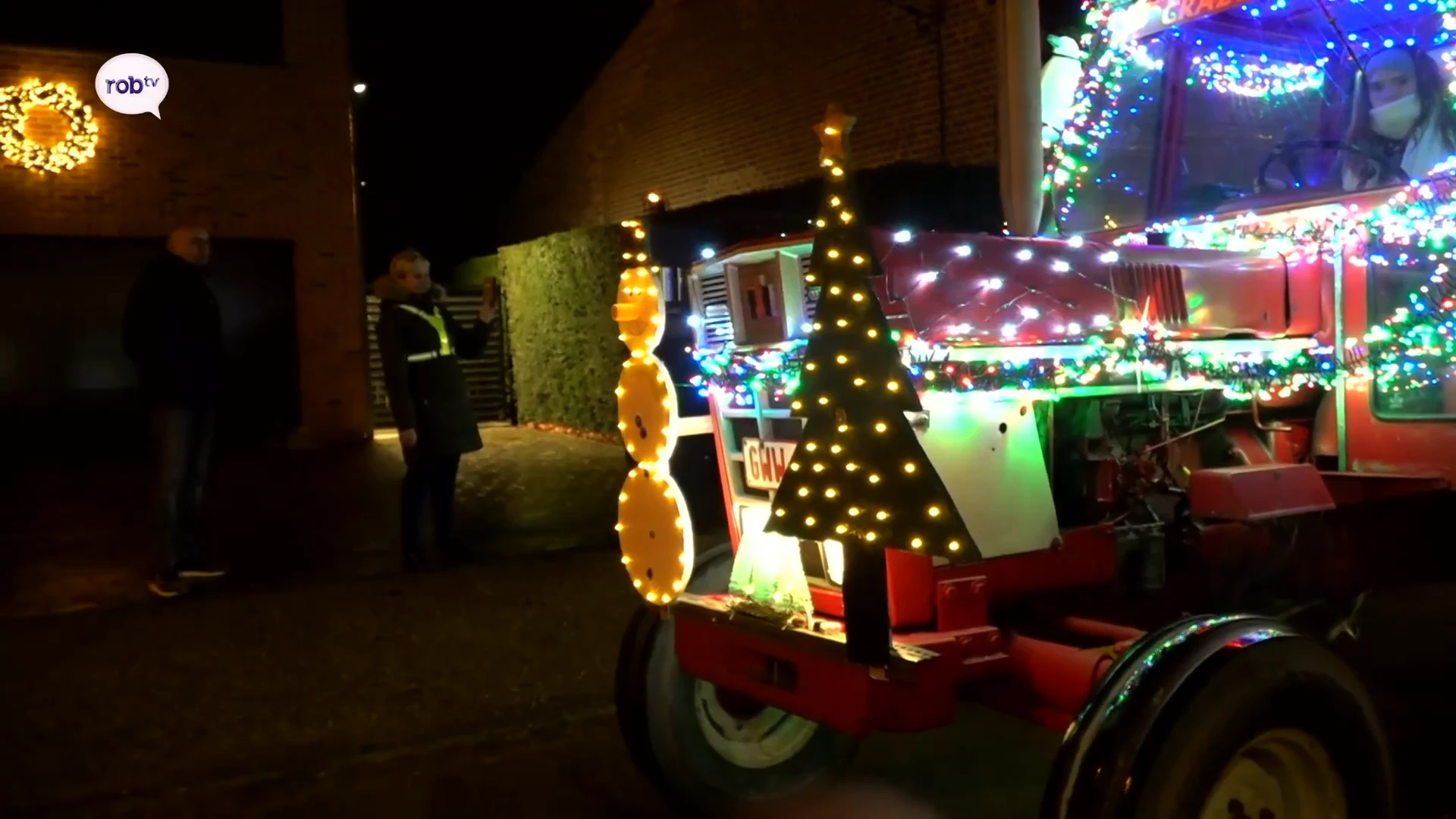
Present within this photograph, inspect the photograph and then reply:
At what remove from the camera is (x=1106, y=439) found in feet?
13.2

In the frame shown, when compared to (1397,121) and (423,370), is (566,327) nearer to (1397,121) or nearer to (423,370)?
(423,370)

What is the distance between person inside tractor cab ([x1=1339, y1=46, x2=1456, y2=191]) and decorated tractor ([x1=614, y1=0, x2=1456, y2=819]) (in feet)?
0.04

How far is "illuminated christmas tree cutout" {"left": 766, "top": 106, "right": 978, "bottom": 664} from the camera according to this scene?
9.71 ft

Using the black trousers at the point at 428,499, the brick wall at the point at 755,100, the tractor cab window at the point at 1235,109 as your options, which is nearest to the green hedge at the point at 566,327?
the brick wall at the point at 755,100

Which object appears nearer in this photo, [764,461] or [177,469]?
[764,461]

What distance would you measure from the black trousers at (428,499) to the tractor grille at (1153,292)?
4358 mm

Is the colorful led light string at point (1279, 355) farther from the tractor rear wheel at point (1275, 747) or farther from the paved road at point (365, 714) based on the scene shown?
the paved road at point (365, 714)

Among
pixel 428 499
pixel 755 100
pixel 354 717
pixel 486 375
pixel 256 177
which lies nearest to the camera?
pixel 354 717

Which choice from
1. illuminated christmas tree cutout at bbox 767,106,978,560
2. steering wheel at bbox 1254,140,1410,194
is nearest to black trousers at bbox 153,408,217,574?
illuminated christmas tree cutout at bbox 767,106,978,560

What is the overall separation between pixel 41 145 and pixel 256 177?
2040 millimetres

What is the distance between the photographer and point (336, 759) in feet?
16.0

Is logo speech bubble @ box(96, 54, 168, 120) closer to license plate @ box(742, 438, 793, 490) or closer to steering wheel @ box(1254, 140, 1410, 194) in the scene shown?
license plate @ box(742, 438, 793, 490)

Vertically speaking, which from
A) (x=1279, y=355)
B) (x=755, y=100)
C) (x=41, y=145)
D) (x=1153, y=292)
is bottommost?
(x=1279, y=355)

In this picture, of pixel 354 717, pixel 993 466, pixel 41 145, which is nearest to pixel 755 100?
pixel 41 145
